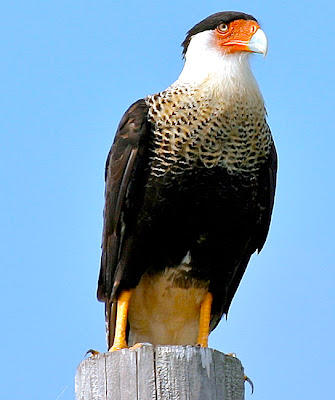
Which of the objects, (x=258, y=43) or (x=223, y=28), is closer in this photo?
(x=258, y=43)

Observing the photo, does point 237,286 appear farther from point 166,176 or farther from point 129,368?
point 129,368


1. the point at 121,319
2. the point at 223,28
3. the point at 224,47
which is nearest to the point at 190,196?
the point at 121,319

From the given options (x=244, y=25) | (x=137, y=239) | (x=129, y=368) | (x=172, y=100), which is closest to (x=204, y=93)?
(x=172, y=100)

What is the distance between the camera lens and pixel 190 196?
511cm

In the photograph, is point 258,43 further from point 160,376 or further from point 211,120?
point 160,376

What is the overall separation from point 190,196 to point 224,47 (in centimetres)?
111

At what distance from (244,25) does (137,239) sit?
161 centimetres

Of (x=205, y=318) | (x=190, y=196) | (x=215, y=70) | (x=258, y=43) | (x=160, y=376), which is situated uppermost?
(x=258, y=43)

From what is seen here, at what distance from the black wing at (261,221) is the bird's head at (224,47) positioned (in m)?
0.60

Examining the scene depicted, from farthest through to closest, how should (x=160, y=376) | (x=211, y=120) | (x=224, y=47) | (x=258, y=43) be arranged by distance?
1. (x=224, y=47)
2. (x=258, y=43)
3. (x=211, y=120)
4. (x=160, y=376)

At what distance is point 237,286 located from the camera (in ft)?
18.5

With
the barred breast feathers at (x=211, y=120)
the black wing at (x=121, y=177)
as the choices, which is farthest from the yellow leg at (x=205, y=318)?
the barred breast feathers at (x=211, y=120)

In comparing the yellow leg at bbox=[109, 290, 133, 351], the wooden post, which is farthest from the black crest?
the wooden post

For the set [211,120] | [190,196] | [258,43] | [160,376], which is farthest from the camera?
[258,43]
